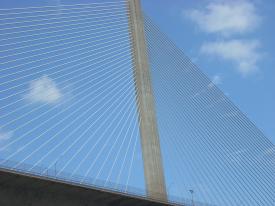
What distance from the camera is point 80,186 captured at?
32156 mm

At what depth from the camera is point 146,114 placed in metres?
37.7

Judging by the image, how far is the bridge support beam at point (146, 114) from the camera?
35.8 m

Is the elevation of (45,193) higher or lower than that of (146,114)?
lower

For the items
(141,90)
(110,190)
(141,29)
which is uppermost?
(141,29)

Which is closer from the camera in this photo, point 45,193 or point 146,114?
point 45,193

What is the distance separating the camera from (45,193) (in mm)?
31641

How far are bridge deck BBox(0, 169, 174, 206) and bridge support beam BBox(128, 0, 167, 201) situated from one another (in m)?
1.39

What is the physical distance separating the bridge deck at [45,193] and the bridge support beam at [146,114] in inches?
54.5

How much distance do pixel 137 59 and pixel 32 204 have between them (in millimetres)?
13084

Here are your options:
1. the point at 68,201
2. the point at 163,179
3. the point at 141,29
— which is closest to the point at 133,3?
the point at 141,29

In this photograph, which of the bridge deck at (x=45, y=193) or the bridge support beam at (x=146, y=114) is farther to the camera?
the bridge support beam at (x=146, y=114)

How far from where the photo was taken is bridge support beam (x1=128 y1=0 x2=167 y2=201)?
35750 mm

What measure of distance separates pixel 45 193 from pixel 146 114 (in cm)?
912

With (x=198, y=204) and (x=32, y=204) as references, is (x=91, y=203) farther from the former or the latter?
(x=198, y=204)
